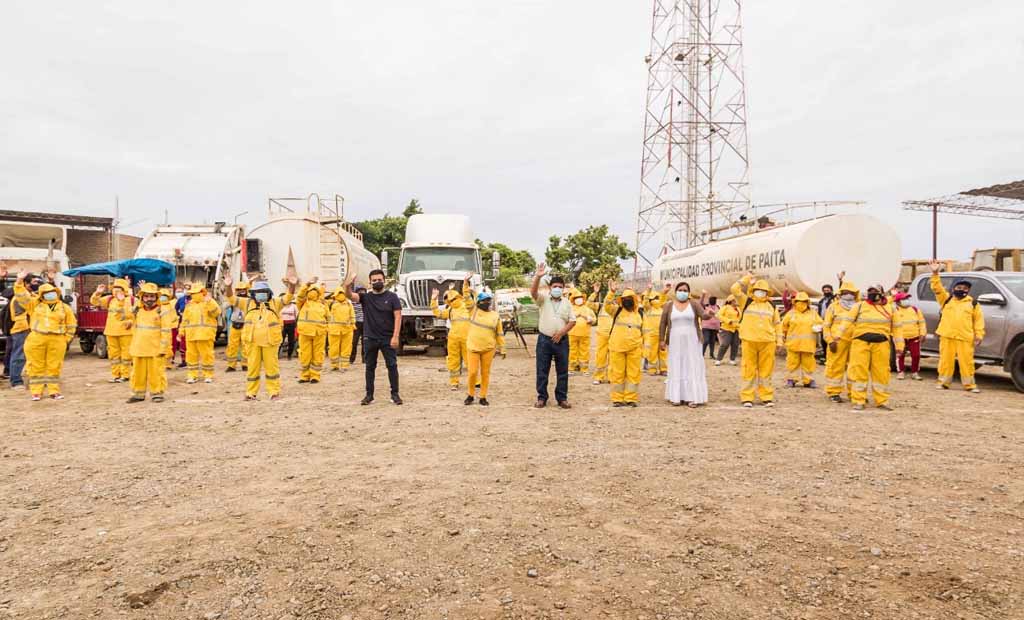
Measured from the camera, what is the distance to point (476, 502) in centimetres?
436

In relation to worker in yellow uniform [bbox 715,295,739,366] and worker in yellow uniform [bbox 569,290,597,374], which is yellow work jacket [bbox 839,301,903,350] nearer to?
worker in yellow uniform [bbox 569,290,597,374]

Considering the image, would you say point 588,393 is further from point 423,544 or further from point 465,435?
point 423,544

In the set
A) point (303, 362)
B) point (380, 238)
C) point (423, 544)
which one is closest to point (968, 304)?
point (423, 544)

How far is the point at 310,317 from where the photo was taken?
35.0 feet

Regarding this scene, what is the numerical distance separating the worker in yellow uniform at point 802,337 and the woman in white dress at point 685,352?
2089mm

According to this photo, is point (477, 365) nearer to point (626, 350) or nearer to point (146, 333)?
point (626, 350)

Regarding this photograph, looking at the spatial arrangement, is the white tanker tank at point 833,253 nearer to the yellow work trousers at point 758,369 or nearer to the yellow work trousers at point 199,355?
the yellow work trousers at point 758,369

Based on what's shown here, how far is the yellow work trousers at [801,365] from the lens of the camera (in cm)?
978

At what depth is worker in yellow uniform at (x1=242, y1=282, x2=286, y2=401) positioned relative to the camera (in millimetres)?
8664

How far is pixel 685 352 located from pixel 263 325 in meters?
5.72

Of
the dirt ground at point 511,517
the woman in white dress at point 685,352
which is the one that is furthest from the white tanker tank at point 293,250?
the woman in white dress at point 685,352

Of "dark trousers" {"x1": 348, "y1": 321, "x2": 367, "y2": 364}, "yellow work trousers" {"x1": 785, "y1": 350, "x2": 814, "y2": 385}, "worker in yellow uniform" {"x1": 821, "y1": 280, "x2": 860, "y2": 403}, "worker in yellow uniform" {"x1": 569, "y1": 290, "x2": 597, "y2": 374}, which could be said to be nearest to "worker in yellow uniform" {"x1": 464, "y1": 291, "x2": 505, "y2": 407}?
"worker in yellow uniform" {"x1": 569, "y1": 290, "x2": 597, "y2": 374}

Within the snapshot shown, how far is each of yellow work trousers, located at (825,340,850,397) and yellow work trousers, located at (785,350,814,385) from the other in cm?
81

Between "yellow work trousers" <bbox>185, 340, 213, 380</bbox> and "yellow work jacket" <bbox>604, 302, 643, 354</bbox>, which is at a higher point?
"yellow work jacket" <bbox>604, 302, 643, 354</bbox>
